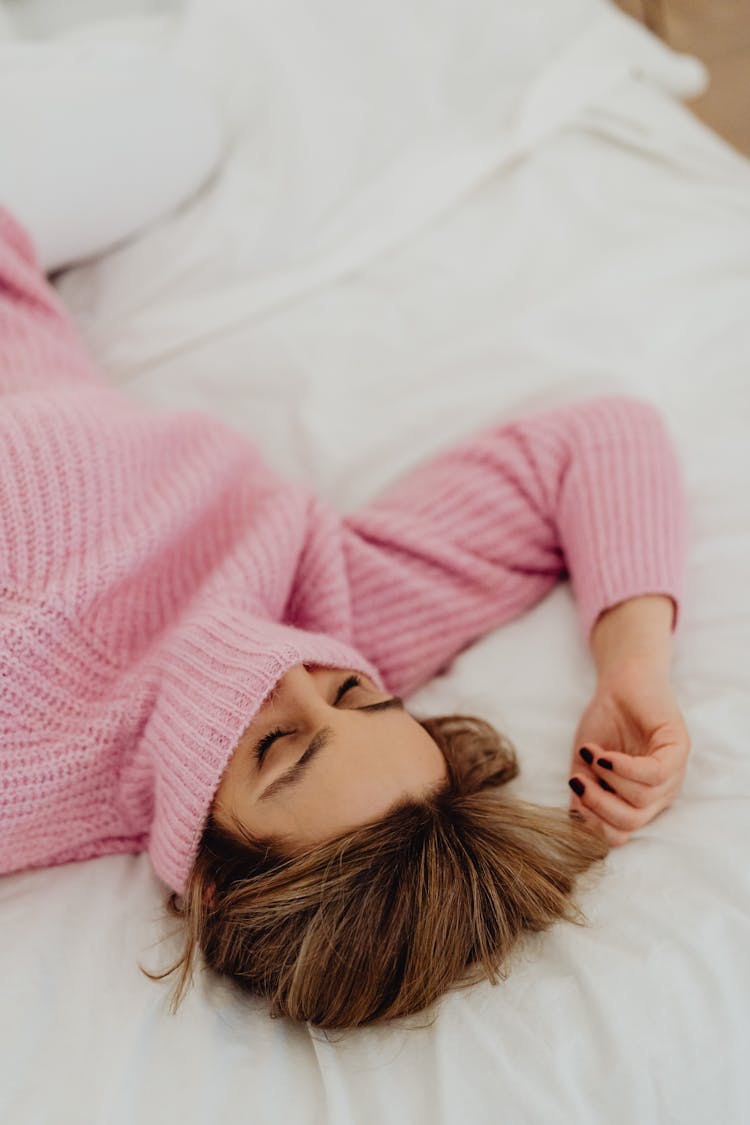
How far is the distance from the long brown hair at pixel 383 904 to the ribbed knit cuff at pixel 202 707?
0.03 metres

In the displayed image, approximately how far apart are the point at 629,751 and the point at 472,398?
0.49 m

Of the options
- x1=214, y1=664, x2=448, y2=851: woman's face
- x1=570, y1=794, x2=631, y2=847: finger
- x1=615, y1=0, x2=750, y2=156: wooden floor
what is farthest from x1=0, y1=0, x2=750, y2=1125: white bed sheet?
x1=615, y1=0, x2=750, y2=156: wooden floor

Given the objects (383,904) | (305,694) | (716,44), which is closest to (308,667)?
(305,694)

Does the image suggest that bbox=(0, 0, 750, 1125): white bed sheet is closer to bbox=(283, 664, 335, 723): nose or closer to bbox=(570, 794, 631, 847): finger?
bbox=(570, 794, 631, 847): finger

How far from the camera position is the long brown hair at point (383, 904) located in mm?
717

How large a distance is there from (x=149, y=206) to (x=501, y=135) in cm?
49

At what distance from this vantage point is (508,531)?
41.0 inches

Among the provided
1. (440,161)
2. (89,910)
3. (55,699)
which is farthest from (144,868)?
(440,161)

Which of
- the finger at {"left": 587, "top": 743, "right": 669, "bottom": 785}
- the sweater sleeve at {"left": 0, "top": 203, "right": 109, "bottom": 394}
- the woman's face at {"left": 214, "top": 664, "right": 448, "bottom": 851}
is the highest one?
the sweater sleeve at {"left": 0, "top": 203, "right": 109, "bottom": 394}

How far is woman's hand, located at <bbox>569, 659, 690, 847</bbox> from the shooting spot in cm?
79

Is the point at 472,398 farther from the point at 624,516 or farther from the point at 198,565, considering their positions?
the point at 198,565

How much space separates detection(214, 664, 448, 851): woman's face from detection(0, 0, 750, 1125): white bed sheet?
132 mm

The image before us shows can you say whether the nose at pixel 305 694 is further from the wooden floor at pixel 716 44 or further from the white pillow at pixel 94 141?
the wooden floor at pixel 716 44

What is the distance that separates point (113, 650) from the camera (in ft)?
3.04
